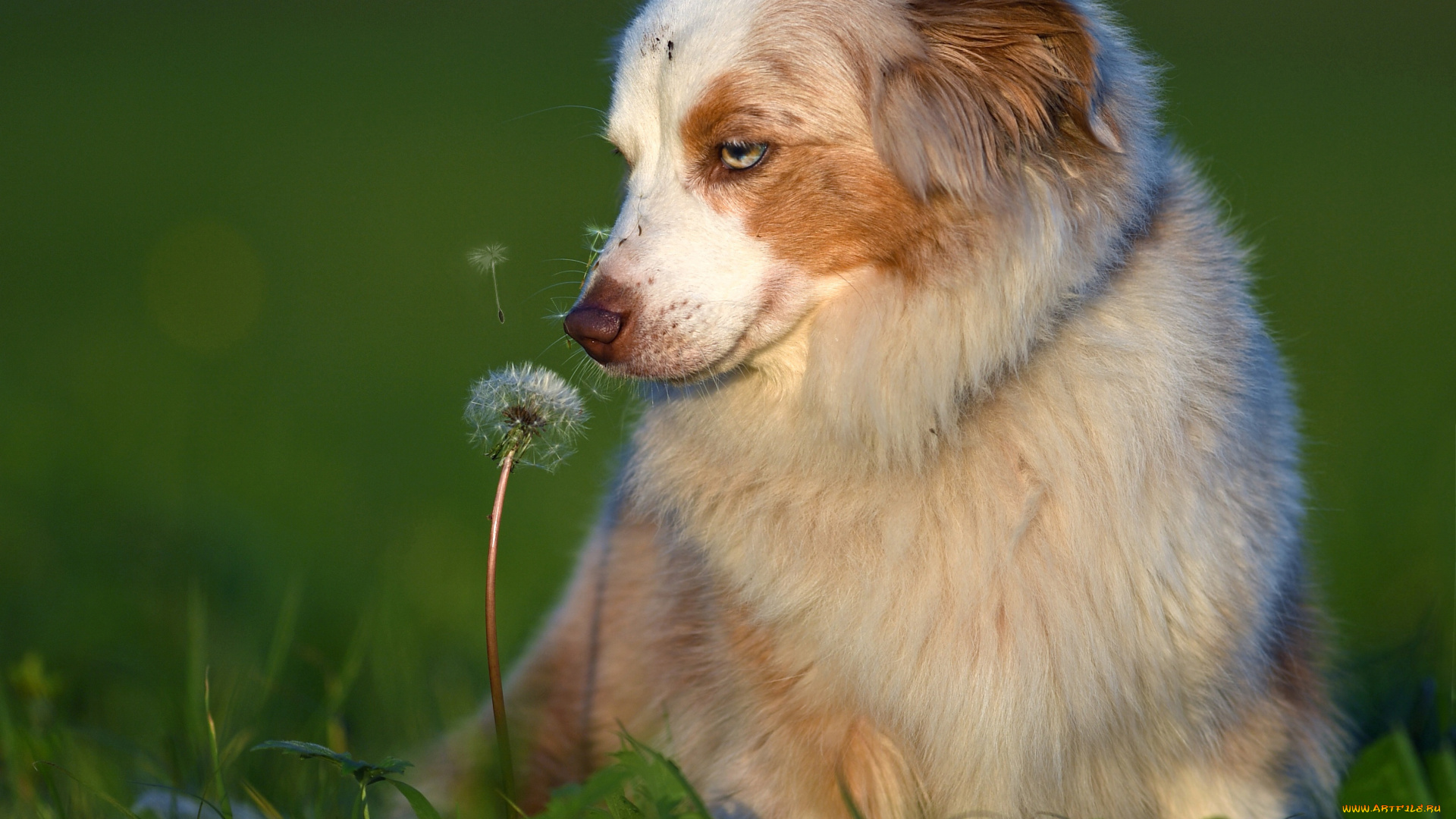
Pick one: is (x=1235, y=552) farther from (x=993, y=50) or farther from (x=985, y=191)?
(x=993, y=50)

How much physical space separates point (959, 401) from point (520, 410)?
33.2 inches

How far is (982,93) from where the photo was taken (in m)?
2.35

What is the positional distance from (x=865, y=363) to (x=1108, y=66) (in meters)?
0.74

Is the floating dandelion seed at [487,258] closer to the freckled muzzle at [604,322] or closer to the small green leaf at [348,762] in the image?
the freckled muzzle at [604,322]

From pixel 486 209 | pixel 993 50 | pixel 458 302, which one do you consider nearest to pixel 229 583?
pixel 993 50

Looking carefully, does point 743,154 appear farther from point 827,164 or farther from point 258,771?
point 258,771

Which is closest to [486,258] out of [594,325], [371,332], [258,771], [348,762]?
[594,325]

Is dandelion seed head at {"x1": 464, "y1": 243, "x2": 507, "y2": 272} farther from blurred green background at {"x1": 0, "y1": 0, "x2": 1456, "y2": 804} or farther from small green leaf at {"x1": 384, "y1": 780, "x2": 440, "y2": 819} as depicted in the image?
small green leaf at {"x1": 384, "y1": 780, "x2": 440, "y2": 819}


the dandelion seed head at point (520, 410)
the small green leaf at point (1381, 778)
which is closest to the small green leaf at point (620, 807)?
the dandelion seed head at point (520, 410)

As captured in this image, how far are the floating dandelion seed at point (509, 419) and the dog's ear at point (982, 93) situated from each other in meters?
0.77

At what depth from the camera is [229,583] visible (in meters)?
4.42

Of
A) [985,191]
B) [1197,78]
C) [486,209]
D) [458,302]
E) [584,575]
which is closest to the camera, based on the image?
[985,191]

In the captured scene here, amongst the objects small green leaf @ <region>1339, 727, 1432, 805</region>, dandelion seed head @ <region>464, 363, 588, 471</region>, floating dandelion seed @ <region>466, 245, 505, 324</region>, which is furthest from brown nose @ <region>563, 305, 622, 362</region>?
small green leaf @ <region>1339, 727, 1432, 805</region>

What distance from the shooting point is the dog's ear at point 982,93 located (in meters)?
2.28
